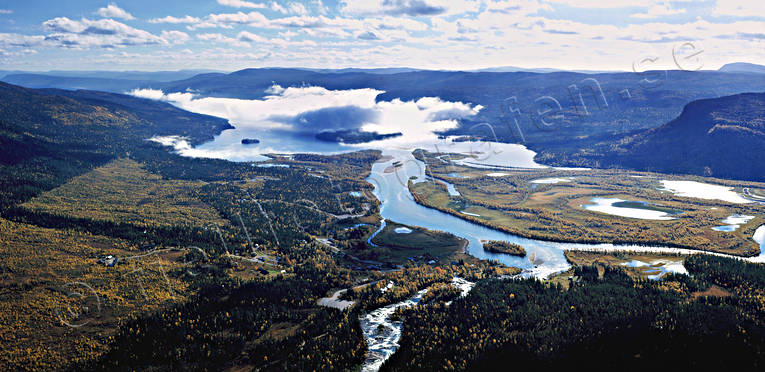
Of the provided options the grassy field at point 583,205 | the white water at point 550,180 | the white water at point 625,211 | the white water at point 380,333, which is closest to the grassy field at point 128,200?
the white water at point 380,333

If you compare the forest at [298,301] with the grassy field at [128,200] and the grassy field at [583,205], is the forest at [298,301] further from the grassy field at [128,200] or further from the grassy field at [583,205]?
the grassy field at [583,205]

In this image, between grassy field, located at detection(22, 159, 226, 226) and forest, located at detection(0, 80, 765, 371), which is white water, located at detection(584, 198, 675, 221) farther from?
grassy field, located at detection(22, 159, 226, 226)

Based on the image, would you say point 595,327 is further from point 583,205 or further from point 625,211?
point 583,205

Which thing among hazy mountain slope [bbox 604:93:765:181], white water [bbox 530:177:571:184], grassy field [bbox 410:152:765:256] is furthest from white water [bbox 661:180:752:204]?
white water [bbox 530:177:571:184]

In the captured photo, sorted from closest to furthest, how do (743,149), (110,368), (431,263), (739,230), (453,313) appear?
(110,368) < (453,313) < (431,263) < (739,230) < (743,149)

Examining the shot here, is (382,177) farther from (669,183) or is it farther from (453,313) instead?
(453,313)

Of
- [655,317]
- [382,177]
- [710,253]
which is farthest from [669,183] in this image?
[655,317]
